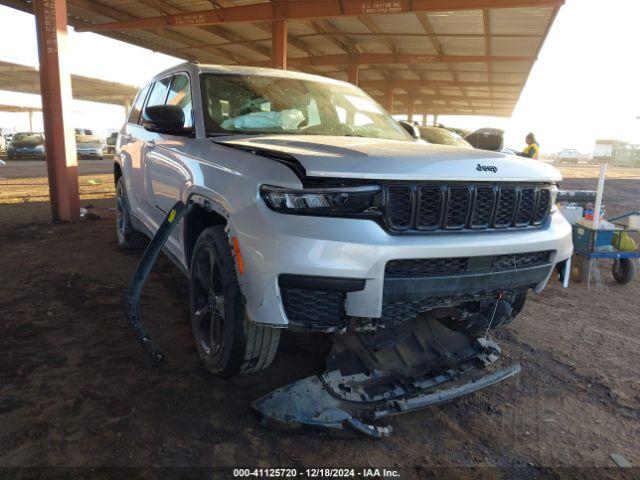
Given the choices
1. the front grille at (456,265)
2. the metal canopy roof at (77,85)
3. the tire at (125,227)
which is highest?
the metal canopy roof at (77,85)

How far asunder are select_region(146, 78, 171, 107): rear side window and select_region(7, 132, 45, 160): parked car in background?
21542 mm

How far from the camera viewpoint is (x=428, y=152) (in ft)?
8.04

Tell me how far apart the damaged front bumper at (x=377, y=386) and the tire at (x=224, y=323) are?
220 mm

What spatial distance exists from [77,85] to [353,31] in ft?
102

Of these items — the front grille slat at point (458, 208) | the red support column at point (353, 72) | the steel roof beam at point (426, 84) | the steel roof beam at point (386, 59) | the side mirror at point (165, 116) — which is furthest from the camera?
the steel roof beam at point (426, 84)

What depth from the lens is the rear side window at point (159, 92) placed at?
13.4 feet

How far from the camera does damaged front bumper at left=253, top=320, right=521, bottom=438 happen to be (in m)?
2.18

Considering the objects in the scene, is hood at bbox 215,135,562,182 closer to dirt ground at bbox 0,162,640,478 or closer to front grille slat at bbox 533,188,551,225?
front grille slat at bbox 533,188,551,225

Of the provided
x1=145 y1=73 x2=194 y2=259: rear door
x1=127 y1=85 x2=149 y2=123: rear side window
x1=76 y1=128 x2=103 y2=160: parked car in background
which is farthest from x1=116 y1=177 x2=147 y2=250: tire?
x1=76 y1=128 x2=103 y2=160: parked car in background

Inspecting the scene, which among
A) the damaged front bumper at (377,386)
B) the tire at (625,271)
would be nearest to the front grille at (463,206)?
the damaged front bumper at (377,386)

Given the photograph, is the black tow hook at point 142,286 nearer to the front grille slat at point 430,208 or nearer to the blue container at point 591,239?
the front grille slat at point 430,208

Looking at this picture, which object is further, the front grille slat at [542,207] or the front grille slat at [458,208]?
the front grille slat at [542,207]

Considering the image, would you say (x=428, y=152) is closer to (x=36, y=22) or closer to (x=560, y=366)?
(x=560, y=366)

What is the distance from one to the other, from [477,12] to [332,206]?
1089 cm
